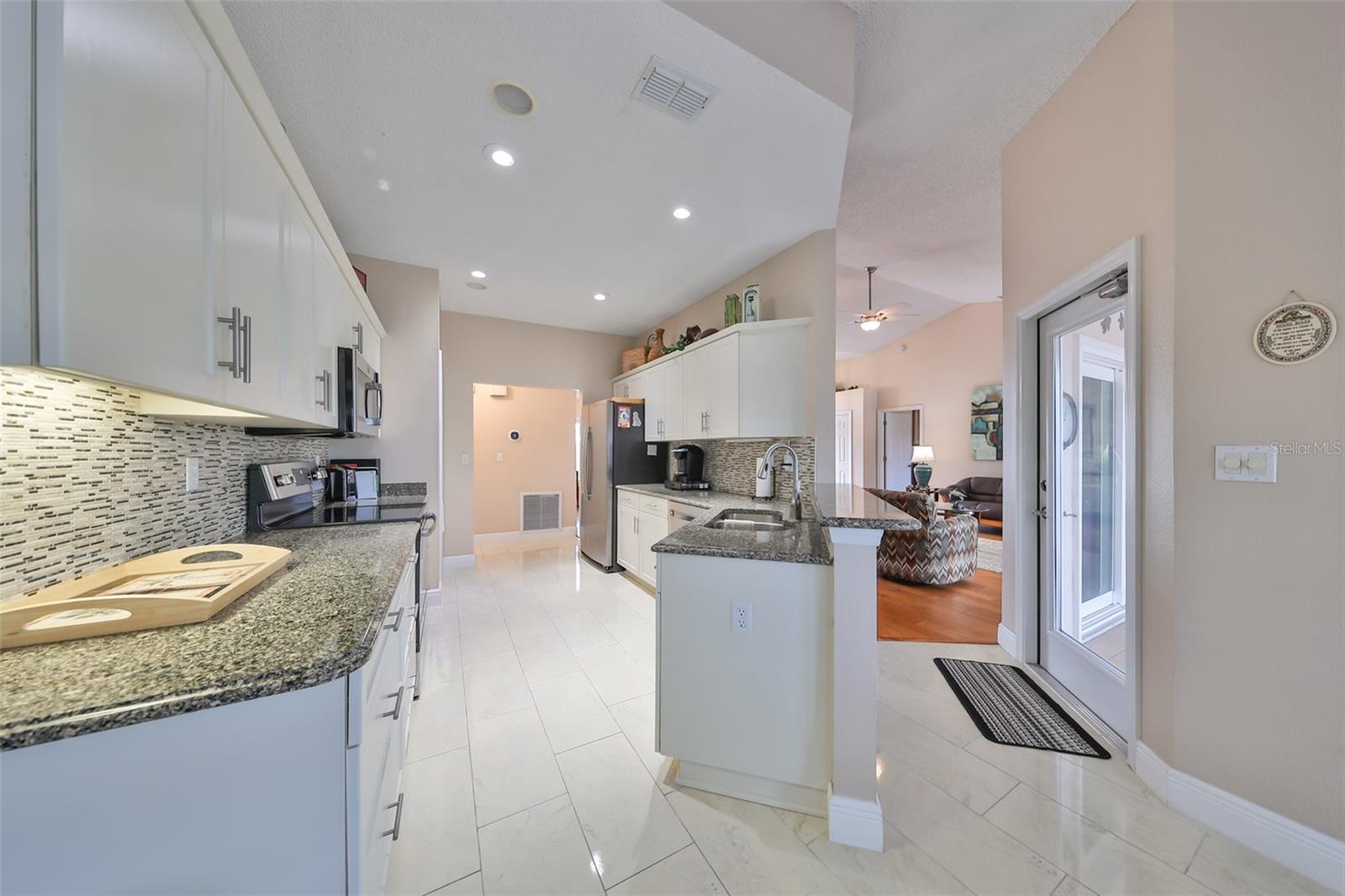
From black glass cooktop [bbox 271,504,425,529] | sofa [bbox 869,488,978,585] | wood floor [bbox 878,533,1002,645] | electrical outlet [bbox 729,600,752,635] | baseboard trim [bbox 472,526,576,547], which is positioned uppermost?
black glass cooktop [bbox 271,504,425,529]

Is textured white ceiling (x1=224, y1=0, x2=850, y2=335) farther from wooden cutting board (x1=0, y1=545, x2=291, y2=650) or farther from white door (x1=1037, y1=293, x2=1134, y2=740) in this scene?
wooden cutting board (x1=0, y1=545, x2=291, y2=650)

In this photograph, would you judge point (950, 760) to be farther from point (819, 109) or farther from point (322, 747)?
point (819, 109)

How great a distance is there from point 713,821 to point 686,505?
2.19 metres

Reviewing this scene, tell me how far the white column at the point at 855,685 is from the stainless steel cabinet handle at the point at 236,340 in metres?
1.62

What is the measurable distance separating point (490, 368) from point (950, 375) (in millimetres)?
6930

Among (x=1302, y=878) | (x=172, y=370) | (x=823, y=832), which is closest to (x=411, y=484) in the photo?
(x=172, y=370)

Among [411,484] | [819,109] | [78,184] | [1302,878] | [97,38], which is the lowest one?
[1302,878]

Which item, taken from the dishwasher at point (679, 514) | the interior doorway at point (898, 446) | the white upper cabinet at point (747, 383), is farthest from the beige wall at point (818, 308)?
the interior doorway at point (898, 446)

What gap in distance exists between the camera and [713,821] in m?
1.51

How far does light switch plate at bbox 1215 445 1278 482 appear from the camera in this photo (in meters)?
1.41

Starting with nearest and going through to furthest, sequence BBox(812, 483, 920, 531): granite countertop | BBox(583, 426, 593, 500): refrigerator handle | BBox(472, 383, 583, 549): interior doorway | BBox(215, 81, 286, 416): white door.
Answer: BBox(215, 81, 286, 416): white door
BBox(812, 483, 920, 531): granite countertop
BBox(583, 426, 593, 500): refrigerator handle
BBox(472, 383, 583, 549): interior doorway

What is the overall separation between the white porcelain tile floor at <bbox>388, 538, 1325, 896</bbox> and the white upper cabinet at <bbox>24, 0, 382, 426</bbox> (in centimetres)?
146

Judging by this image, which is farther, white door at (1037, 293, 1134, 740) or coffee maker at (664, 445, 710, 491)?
coffee maker at (664, 445, 710, 491)

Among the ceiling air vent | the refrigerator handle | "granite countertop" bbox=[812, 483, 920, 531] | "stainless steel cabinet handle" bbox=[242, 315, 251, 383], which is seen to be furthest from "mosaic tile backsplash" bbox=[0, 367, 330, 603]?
the refrigerator handle
